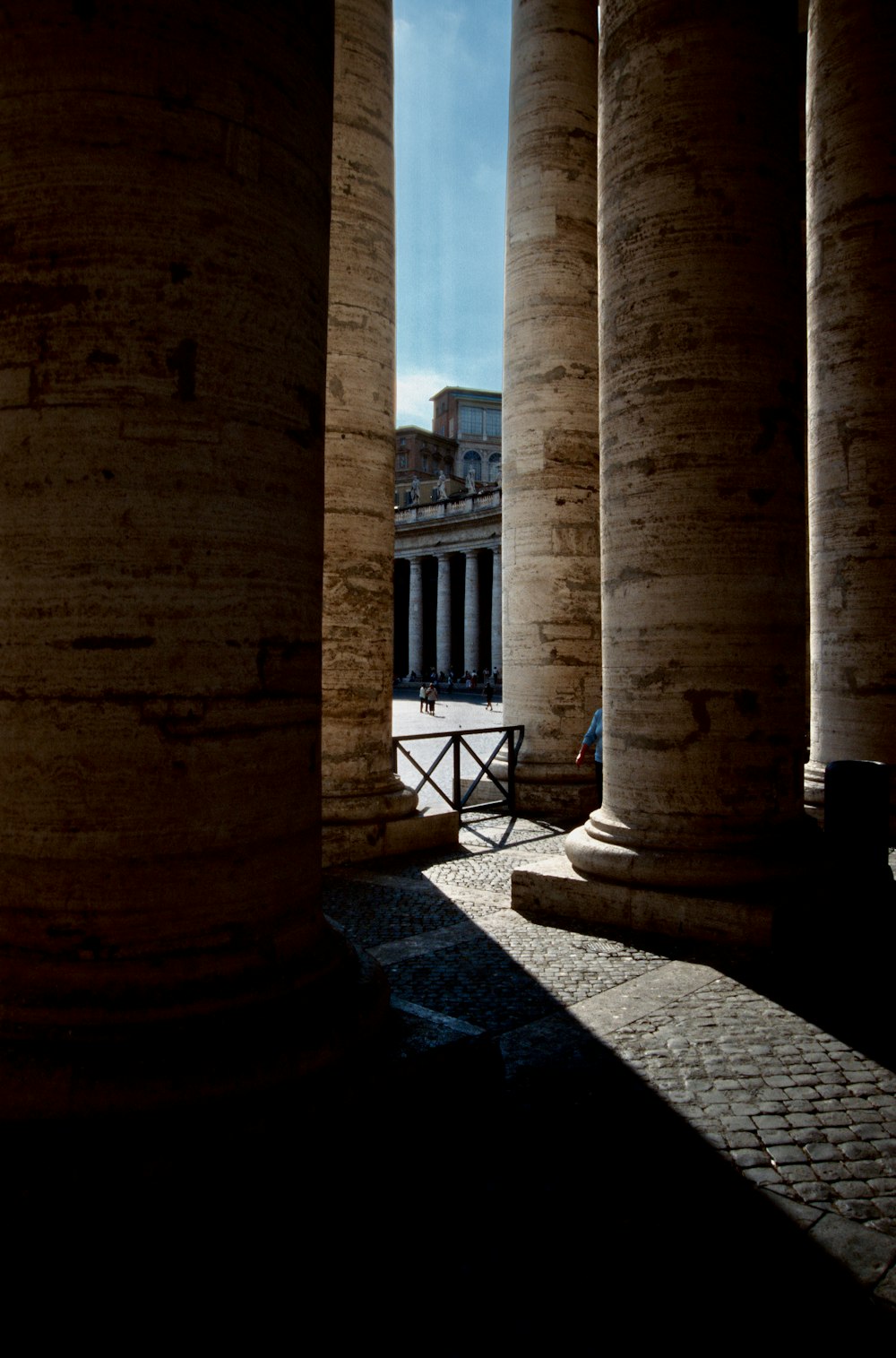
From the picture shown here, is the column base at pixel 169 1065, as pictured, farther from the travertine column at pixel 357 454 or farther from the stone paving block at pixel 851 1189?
the travertine column at pixel 357 454

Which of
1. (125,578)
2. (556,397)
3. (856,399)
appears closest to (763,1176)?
(125,578)

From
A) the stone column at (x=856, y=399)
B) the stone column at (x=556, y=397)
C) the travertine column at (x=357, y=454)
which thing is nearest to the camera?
the travertine column at (x=357, y=454)

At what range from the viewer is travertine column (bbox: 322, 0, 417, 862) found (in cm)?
1034

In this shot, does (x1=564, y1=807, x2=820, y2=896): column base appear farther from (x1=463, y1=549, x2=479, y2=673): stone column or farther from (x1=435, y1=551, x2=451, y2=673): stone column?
(x1=435, y1=551, x2=451, y2=673): stone column

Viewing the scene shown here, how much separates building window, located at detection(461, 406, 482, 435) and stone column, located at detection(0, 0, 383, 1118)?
10186 centimetres

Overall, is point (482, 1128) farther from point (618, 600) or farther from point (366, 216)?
point (366, 216)

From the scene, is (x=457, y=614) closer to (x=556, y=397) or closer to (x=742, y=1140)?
(x=556, y=397)

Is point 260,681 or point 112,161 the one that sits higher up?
point 112,161

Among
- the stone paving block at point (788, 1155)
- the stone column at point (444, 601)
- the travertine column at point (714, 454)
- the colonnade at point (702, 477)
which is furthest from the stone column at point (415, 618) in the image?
the stone paving block at point (788, 1155)

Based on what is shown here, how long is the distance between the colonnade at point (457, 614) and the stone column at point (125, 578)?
181 feet

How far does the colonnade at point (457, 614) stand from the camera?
6412 centimetres

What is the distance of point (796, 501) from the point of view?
7.08 metres

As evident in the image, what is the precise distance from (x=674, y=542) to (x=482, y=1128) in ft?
15.0

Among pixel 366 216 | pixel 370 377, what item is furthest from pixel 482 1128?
pixel 366 216
